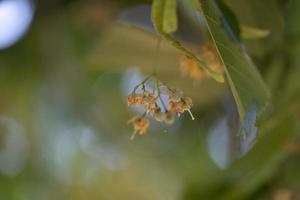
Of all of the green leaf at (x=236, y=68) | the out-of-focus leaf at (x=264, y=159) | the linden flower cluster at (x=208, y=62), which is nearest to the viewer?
the green leaf at (x=236, y=68)

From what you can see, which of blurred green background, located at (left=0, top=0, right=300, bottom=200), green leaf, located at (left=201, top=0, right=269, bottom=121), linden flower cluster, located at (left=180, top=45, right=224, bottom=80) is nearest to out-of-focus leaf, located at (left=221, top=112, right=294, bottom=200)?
blurred green background, located at (left=0, top=0, right=300, bottom=200)

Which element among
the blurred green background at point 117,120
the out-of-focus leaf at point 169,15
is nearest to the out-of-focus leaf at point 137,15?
the blurred green background at point 117,120

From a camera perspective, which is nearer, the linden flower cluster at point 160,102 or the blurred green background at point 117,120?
the linden flower cluster at point 160,102

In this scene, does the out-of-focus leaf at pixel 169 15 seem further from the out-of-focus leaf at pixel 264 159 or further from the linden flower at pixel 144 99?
the out-of-focus leaf at pixel 264 159

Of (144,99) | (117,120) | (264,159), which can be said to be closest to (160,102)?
(144,99)

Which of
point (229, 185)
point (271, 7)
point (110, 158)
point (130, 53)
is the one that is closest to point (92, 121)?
point (110, 158)

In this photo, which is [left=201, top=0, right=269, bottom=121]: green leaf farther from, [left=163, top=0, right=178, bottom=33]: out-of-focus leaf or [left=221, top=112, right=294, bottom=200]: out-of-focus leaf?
[left=221, top=112, right=294, bottom=200]: out-of-focus leaf

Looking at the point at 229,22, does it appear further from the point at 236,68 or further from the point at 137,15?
the point at 137,15
